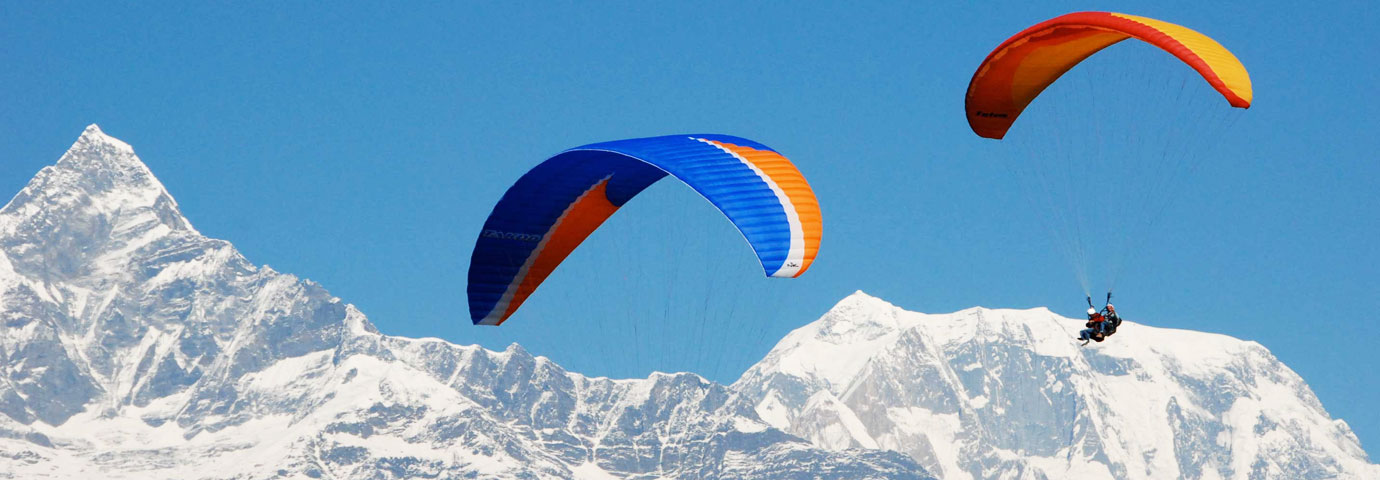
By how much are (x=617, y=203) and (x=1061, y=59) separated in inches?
485

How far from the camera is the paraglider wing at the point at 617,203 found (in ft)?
151

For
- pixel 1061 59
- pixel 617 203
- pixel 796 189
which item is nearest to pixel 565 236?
pixel 617 203

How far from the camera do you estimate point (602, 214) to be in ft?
183

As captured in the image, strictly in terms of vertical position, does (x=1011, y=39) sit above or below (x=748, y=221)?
above

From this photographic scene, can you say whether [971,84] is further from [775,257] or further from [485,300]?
[485,300]

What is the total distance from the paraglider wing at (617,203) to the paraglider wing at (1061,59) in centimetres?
571

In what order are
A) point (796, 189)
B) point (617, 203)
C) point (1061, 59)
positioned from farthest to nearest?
point (617, 203) → point (1061, 59) → point (796, 189)

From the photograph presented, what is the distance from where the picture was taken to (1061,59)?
168 feet

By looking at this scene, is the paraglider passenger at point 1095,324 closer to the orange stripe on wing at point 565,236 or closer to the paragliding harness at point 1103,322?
the paragliding harness at point 1103,322

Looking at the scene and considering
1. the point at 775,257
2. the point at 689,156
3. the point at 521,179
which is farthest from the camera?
the point at 521,179

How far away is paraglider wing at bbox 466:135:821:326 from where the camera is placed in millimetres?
46125

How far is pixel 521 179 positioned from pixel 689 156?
220 inches

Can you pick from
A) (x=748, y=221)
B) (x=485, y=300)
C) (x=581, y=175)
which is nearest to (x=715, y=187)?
(x=748, y=221)

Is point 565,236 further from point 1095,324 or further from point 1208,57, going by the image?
point 1208,57
